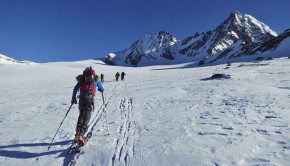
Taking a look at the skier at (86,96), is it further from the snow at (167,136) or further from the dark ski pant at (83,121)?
the snow at (167,136)

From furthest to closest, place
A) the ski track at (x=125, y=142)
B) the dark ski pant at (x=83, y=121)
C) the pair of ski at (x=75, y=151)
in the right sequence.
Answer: the dark ski pant at (x=83, y=121) → the ski track at (x=125, y=142) → the pair of ski at (x=75, y=151)

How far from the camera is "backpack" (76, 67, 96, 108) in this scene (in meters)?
8.55

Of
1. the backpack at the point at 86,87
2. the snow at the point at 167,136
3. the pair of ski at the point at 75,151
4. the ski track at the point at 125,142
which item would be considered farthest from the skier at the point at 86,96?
the ski track at the point at 125,142

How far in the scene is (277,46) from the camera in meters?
100

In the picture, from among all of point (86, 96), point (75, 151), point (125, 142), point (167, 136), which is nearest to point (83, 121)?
point (86, 96)

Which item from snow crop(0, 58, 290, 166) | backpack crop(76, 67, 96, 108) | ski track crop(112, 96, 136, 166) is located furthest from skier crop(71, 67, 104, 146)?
ski track crop(112, 96, 136, 166)

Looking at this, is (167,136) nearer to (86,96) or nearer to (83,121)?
(83,121)

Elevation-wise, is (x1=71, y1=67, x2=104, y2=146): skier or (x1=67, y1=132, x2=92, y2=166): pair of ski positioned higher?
(x1=71, y1=67, x2=104, y2=146): skier

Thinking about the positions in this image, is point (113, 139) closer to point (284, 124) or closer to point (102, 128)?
point (102, 128)

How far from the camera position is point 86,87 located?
8.64 m

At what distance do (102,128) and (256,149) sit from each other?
5355 mm

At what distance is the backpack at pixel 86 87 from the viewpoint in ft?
28.1

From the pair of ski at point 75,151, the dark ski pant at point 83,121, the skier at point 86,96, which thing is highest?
the skier at point 86,96

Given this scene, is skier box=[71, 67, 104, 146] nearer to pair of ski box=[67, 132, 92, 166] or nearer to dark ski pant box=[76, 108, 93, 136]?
dark ski pant box=[76, 108, 93, 136]
